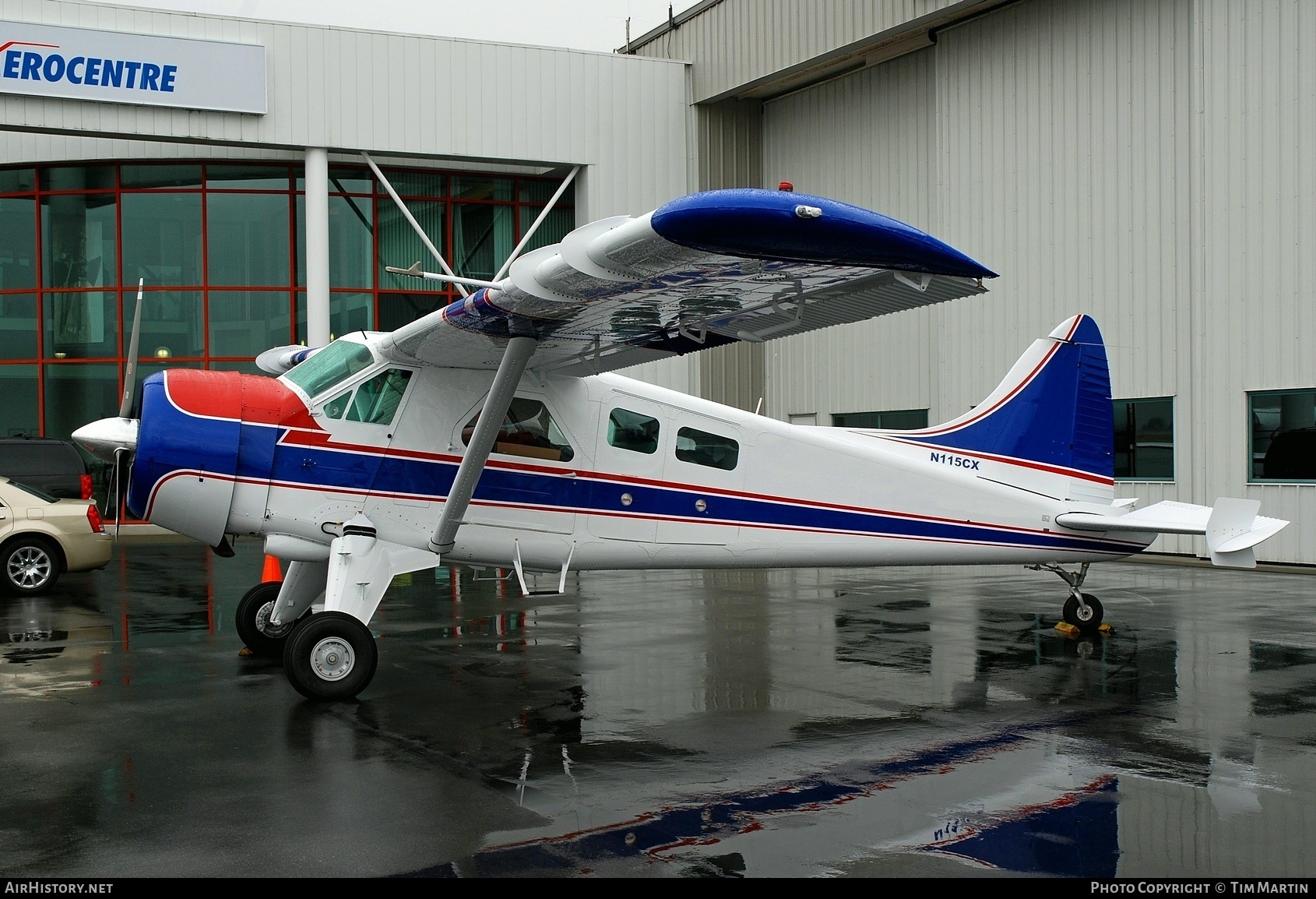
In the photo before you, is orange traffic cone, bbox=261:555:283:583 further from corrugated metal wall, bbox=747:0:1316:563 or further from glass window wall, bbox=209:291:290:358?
glass window wall, bbox=209:291:290:358

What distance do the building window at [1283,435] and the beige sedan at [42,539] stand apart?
55.7 ft

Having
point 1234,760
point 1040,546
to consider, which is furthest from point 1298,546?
point 1234,760

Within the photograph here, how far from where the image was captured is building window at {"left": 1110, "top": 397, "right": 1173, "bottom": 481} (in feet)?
63.2

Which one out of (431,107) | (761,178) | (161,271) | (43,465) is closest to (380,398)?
(43,465)

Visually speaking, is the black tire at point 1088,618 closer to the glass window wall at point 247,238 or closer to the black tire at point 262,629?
the black tire at point 262,629

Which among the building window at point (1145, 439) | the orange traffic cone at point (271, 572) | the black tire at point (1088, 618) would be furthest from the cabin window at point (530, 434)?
the building window at point (1145, 439)

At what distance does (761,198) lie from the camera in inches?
210

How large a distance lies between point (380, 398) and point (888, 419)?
18.0 m

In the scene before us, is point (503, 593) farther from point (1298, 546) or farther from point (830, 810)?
point (1298, 546)

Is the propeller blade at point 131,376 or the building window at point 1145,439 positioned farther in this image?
the building window at point 1145,439

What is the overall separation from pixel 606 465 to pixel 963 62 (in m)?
16.9

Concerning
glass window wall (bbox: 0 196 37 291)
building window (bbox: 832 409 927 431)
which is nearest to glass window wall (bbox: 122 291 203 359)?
glass window wall (bbox: 0 196 37 291)

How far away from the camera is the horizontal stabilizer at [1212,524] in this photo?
30.0 feet

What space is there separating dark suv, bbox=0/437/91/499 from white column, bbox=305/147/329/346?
6.98 meters
